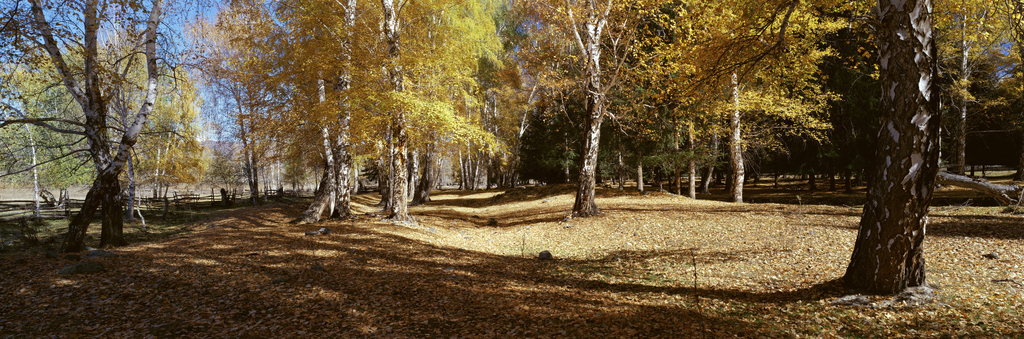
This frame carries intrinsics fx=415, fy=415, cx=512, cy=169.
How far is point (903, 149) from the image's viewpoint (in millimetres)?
4078

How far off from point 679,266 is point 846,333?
123 inches

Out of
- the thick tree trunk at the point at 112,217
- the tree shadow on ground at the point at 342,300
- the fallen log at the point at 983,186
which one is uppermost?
A: the fallen log at the point at 983,186

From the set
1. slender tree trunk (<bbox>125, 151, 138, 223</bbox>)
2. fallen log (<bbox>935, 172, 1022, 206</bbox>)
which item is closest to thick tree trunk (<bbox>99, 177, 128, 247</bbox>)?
slender tree trunk (<bbox>125, 151, 138, 223</bbox>)

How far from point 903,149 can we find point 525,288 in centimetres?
454

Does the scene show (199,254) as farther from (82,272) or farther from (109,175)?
(109,175)

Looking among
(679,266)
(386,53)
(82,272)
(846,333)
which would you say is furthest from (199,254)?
(846,333)

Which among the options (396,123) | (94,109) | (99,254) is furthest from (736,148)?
(94,109)

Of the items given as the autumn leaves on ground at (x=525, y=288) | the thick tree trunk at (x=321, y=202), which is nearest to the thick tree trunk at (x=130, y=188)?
the thick tree trunk at (x=321, y=202)

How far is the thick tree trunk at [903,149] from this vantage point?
4023mm

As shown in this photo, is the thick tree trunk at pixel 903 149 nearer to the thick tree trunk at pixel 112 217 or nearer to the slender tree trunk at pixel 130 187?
the thick tree trunk at pixel 112 217

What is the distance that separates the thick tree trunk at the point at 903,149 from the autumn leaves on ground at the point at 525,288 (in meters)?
0.50

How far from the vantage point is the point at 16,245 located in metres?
10.8

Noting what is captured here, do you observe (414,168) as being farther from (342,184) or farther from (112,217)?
(112,217)

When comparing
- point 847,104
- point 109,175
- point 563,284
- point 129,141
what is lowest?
point 563,284
